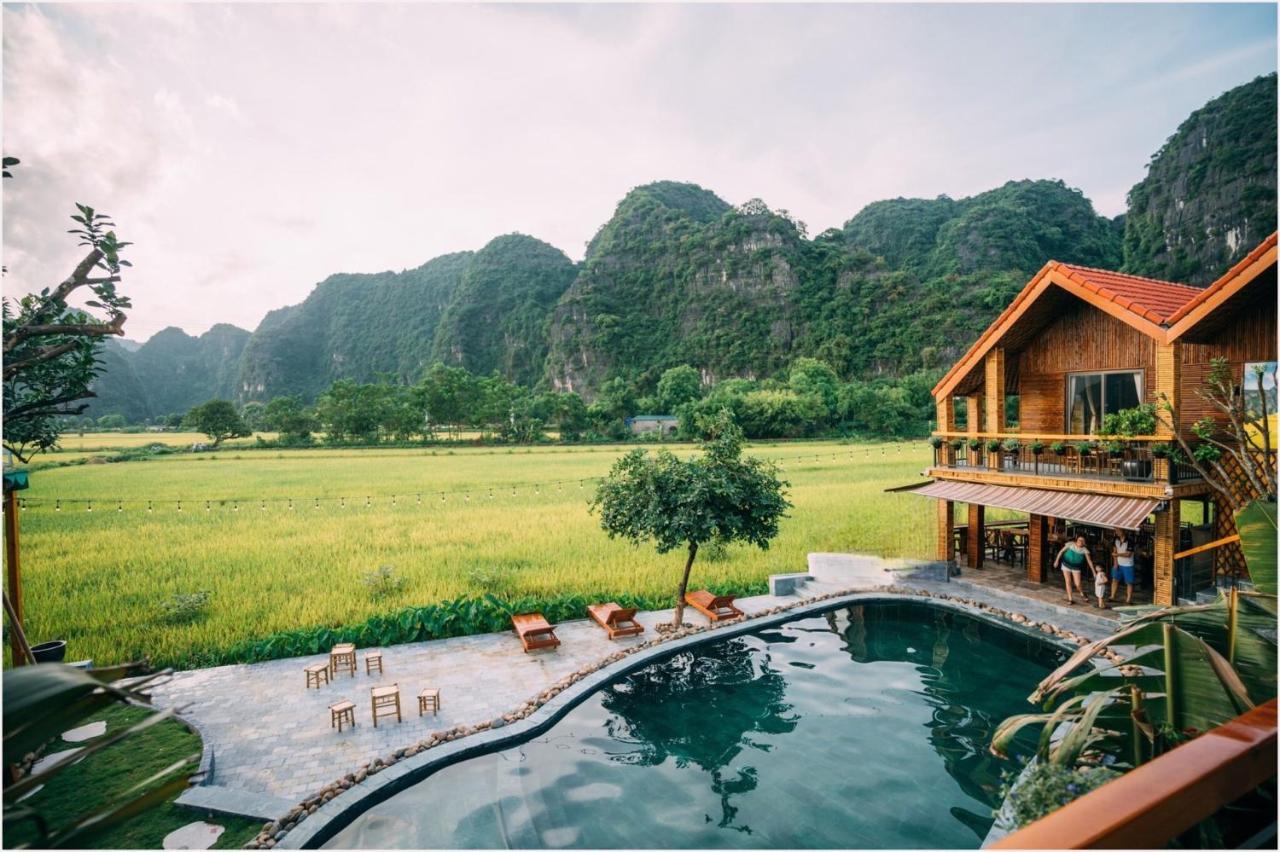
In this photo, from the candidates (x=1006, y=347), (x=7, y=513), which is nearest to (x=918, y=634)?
(x=1006, y=347)

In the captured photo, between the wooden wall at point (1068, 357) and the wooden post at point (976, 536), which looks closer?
the wooden wall at point (1068, 357)

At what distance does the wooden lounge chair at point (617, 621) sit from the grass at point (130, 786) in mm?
5147

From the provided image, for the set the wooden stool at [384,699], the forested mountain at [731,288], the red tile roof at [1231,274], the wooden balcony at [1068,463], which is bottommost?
the wooden stool at [384,699]

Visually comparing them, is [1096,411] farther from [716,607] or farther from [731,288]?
[731,288]

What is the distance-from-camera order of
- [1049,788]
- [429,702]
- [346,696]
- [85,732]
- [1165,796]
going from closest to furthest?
[1165,796] → [1049,788] → [85,732] → [429,702] → [346,696]

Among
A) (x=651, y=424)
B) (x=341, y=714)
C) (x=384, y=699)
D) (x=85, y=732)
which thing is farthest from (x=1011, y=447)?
(x=651, y=424)

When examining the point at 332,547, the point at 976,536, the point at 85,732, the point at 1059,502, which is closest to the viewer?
the point at 85,732

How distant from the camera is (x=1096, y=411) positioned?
12227mm

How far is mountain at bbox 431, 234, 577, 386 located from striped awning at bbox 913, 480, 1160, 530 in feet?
363

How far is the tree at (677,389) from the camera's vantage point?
249 feet

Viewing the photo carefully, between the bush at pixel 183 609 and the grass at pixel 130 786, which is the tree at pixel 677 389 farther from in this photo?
the grass at pixel 130 786

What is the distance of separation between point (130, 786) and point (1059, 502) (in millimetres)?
12766

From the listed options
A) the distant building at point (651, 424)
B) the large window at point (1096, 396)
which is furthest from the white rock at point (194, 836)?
the distant building at point (651, 424)

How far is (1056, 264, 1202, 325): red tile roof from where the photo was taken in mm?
10305
